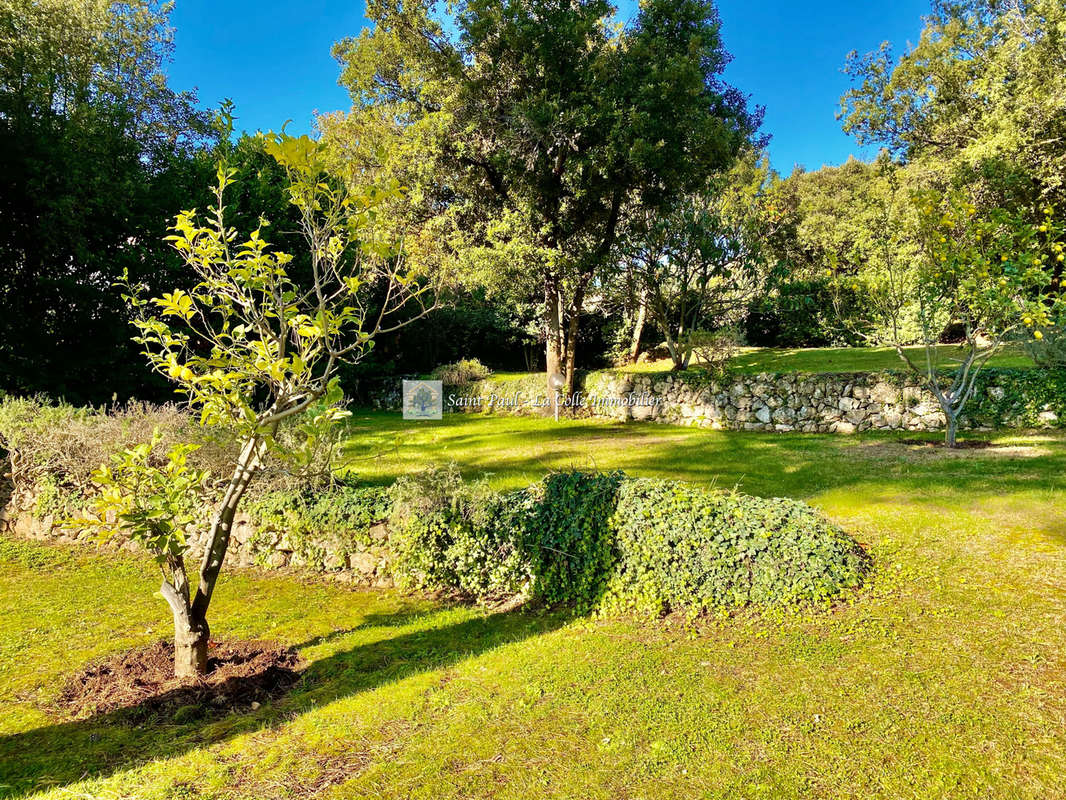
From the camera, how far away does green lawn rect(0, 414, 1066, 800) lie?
267 cm

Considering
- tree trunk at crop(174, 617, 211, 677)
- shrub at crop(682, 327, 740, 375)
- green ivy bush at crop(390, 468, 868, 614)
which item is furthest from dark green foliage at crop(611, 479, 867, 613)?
shrub at crop(682, 327, 740, 375)

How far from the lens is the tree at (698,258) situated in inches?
567

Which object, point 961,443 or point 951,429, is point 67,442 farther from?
point 961,443

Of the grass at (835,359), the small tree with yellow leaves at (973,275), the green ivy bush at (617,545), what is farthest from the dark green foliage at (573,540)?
the grass at (835,359)

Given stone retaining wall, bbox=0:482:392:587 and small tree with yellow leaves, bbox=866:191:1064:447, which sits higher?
small tree with yellow leaves, bbox=866:191:1064:447

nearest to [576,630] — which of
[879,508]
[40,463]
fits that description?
[879,508]

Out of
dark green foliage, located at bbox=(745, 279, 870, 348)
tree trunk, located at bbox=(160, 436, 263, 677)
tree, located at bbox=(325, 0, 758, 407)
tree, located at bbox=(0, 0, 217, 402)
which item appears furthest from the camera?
dark green foliage, located at bbox=(745, 279, 870, 348)

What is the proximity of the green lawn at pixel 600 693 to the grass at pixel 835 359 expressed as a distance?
10.8 meters

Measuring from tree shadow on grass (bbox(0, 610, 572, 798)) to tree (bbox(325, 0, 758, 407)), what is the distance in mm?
9225

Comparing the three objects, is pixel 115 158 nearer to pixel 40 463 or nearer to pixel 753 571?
pixel 40 463

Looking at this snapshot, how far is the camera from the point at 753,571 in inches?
172

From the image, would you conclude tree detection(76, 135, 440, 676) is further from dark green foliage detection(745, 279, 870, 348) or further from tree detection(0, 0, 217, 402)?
dark green foliage detection(745, 279, 870, 348)

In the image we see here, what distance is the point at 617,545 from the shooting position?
4609mm

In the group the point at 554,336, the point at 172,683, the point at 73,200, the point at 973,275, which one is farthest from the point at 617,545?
the point at 73,200
